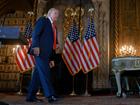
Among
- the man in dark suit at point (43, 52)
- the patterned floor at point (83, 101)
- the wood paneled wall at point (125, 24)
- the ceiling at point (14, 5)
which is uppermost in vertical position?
the ceiling at point (14, 5)

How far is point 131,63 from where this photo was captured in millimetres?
6277

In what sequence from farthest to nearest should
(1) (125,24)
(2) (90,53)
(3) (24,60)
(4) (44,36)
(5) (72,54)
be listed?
(1) (125,24), (3) (24,60), (5) (72,54), (2) (90,53), (4) (44,36)

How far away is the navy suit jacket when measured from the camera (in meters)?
4.62

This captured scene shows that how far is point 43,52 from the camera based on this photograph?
4.68 metres

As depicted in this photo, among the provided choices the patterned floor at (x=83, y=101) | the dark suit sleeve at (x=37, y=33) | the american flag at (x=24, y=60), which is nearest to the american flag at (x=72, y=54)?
the american flag at (x=24, y=60)

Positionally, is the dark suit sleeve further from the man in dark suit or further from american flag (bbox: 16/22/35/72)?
american flag (bbox: 16/22/35/72)

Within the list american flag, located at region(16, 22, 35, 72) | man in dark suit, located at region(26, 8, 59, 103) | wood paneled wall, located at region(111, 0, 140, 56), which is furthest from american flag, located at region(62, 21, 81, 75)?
man in dark suit, located at region(26, 8, 59, 103)

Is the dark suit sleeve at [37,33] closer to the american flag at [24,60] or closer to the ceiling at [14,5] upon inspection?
the american flag at [24,60]

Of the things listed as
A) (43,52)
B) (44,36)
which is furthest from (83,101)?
(44,36)

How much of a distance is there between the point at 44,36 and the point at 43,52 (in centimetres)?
28

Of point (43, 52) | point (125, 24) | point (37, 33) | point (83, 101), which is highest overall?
point (125, 24)

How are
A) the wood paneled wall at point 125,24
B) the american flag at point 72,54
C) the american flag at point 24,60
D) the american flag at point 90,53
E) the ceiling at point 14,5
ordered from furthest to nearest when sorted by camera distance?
1. the ceiling at point 14,5
2. the wood paneled wall at point 125,24
3. the american flag at point 24,60
4. the american flag at point 72,54
5. the american flag at point 90,53

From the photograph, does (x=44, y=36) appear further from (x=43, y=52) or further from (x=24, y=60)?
(x=24, y=60)

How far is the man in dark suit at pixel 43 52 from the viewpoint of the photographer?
4539mm
